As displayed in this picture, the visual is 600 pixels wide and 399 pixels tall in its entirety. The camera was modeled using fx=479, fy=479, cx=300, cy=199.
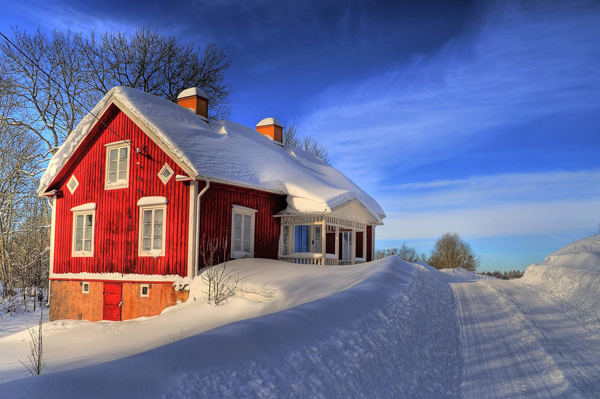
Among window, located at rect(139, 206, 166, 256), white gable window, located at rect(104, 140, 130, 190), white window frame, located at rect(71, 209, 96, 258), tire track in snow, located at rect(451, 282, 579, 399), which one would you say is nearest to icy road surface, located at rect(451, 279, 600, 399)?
Answer: tire track in snow, located at rect(451, 282, 579, 399)

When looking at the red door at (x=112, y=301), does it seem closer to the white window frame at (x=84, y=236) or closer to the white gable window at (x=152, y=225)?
the white window frame at (x=84, y=236)

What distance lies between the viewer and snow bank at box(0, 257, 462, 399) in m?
3.75

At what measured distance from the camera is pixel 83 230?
16531 millimetres

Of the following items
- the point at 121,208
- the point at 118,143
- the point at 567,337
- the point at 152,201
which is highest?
the point at 118,143

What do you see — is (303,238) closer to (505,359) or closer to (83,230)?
(83,230)

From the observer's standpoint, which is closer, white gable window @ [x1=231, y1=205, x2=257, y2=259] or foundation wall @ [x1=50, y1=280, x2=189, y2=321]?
foundation wall @ [x1=50, y1=280, x2=189, y2=321]

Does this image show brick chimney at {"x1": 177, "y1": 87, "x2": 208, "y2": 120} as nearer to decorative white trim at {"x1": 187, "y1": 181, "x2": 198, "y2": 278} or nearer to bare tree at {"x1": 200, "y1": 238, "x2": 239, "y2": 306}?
decorative white trim at {"x1": 187, "y1": 181, "x2": 198, "y2": 278}

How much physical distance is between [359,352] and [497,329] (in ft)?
15.6

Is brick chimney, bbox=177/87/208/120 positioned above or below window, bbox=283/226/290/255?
above

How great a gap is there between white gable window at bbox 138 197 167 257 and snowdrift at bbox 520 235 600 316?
11305mm

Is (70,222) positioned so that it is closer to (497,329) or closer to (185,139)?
(185,139)

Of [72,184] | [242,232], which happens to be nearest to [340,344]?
[242,232]

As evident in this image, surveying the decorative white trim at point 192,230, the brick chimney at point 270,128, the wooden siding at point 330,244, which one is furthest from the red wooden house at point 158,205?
the brick chimney at point 270,128

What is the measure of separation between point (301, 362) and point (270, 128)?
1875 centimetres
